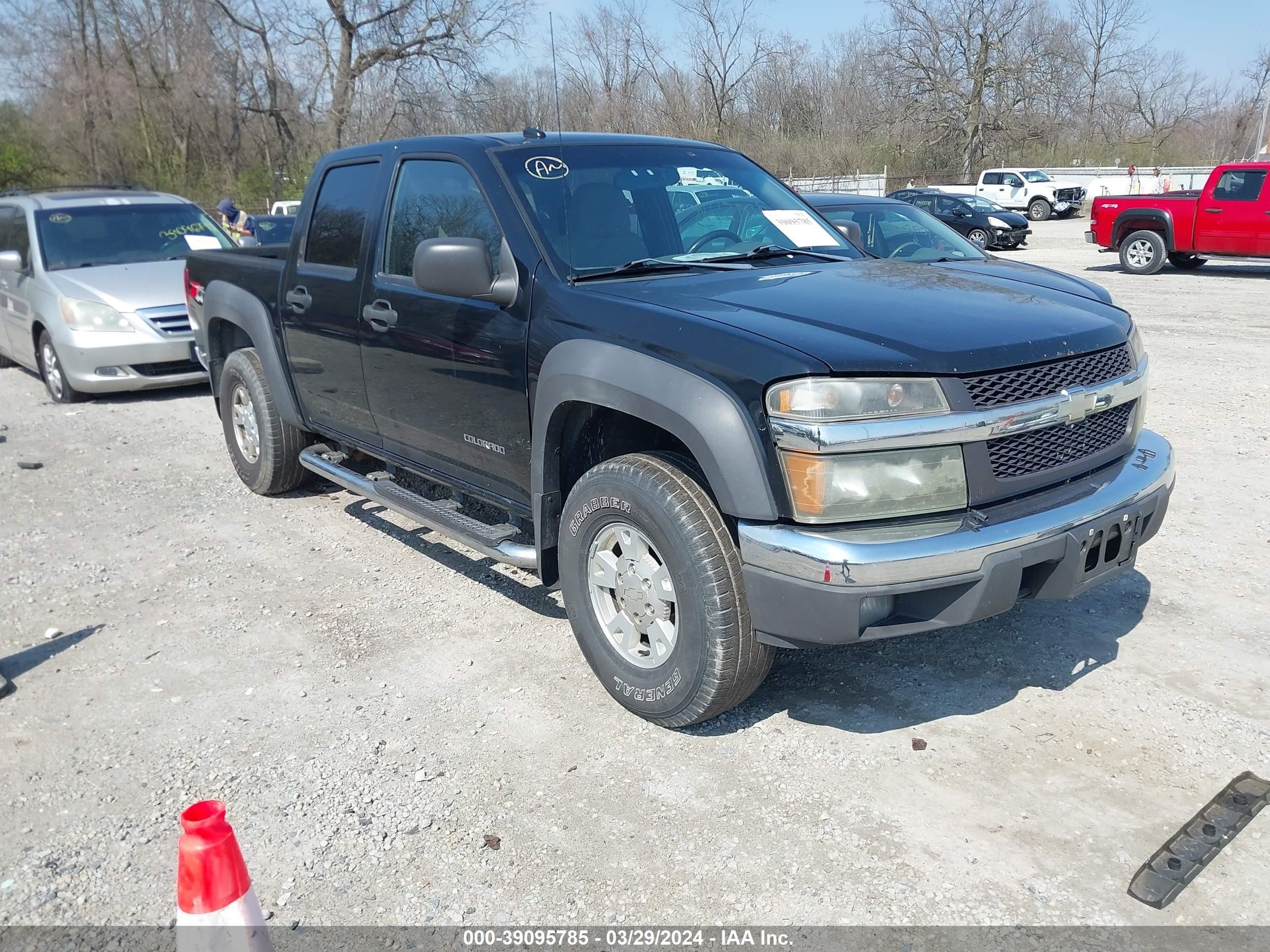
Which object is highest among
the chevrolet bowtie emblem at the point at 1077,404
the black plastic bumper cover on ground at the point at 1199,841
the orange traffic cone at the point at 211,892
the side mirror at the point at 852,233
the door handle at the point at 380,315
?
the side mirror at the point at 852,233

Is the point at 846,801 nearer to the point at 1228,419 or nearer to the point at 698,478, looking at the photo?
the point at 698,478

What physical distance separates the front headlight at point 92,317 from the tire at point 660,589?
22.3ft

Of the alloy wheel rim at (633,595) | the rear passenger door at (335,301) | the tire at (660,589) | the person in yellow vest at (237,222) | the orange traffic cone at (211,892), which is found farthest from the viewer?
the person in yellow vest at (237,222)

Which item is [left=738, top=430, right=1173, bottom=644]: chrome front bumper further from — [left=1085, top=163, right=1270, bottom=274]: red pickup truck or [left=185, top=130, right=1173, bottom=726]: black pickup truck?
[left=1085, top=163, right=1270, bottom=274]: red pickup truck

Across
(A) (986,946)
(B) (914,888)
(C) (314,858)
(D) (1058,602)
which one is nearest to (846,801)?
(B) (914,888)

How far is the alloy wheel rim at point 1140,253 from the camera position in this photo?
17766mm

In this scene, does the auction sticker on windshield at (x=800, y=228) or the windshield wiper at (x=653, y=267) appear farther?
the auction sticker on windshield at (x=800, y=228)

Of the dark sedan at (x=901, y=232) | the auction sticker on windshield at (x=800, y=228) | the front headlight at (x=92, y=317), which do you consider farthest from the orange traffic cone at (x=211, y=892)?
the front headlight at (x=92, y=317)

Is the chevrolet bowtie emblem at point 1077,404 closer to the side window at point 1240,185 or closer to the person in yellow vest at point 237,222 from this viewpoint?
the person in yellow vest at point 237,222

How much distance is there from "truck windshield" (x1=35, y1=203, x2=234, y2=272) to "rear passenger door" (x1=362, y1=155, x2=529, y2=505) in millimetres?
5662

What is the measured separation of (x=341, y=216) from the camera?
4.96 metres

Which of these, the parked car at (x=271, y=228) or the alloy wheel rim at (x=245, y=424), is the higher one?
the parked car at (x=271, y=228)

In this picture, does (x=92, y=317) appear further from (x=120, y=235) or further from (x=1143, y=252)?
(x=1143, y=252)

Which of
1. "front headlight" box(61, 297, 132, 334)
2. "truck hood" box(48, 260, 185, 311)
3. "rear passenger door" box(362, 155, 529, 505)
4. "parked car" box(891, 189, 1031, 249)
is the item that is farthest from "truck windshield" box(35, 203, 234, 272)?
"parked car" box(891, 189, 1031, 249)
